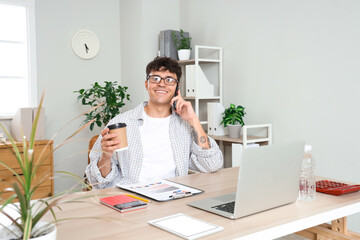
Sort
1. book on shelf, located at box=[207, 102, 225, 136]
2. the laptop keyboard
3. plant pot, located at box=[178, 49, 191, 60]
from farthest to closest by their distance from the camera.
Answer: plant pot, located at box=[178, 49, 191, 60], book on shelf, located at box=[207, 102, 225, 136], the laptop keyboard

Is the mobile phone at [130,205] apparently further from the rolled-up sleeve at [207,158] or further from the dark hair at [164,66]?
the dark hair at [164,66]

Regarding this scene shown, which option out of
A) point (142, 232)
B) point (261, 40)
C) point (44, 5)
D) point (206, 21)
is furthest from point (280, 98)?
point (44, 5)

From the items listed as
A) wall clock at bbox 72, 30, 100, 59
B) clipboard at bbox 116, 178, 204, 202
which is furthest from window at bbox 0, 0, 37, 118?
clipboard at bbox 116, 178, 204, 202

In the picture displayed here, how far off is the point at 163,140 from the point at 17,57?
8.34ft

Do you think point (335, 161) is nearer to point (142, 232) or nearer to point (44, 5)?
point (142, 232)

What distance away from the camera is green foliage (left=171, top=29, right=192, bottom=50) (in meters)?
3.83

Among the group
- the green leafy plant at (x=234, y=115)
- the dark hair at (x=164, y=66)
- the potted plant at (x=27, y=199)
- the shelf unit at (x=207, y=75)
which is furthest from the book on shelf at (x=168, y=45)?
the potted plant at (x=27, y=199)

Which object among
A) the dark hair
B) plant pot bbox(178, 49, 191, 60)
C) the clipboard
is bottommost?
the clipboard

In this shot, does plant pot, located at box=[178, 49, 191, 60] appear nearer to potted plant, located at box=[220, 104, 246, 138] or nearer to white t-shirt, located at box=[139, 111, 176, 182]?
potted plant, located at box=[220, 104, 246, 138]

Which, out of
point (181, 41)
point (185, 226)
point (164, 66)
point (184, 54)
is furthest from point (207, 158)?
point (181, 41)

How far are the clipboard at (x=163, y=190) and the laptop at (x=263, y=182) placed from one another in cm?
12

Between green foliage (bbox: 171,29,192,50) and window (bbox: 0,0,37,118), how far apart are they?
150 centimetres

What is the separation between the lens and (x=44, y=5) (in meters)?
3.96

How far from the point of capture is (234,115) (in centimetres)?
331
